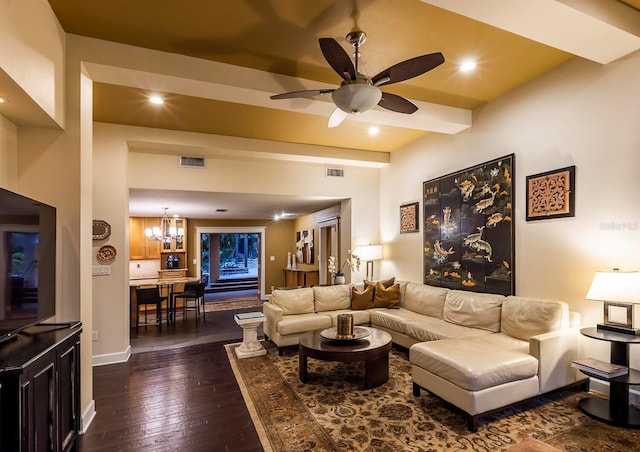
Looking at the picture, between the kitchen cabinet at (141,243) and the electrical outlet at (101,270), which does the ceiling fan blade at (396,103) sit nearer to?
the electrical outlet at (101,270)

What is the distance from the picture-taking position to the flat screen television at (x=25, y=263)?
1.83 metres

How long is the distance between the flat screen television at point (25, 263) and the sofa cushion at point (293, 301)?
2769 mm

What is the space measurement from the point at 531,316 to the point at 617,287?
2.68 ft

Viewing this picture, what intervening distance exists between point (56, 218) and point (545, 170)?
15.0 feet

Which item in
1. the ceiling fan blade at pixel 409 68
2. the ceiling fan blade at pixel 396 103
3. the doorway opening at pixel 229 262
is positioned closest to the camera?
the ceiling fan blade at pixel 409 68

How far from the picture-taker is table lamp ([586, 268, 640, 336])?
8.38 ft

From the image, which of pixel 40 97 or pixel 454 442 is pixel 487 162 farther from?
pixel 40 97

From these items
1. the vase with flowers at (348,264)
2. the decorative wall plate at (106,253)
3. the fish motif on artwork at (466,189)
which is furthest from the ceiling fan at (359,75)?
the vase with flowers at (348,264)

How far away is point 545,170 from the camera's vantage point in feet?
11.6

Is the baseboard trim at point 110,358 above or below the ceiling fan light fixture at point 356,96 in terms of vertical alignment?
below

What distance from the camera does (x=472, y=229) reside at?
4.39 m

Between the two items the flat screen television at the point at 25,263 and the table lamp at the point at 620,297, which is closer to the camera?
the flat screen television at the point at 25,263

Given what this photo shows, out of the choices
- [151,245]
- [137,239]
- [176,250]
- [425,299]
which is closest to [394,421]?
[425,299]

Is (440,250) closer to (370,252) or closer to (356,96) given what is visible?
(370,252)
